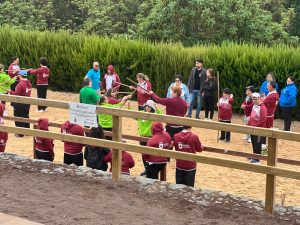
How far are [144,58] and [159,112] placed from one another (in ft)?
31.1

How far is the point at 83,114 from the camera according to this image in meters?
8.52

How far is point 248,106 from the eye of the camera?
1405cm

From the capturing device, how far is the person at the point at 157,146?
358 inches

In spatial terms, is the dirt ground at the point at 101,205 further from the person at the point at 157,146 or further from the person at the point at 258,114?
the person at the point at 258,114

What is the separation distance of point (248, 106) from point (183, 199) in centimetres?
665

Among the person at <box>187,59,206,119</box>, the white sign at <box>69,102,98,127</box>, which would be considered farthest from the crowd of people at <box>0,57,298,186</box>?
the white sign at <box>69,102,98,127</box>

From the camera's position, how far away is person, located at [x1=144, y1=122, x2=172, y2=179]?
9102 millimetres

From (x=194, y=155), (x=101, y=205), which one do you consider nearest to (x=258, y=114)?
(x=194, y=155)

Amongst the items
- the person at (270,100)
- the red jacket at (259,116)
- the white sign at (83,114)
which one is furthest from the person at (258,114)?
the white sign at (83,114)

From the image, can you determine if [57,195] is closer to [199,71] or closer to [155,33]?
[199,71]

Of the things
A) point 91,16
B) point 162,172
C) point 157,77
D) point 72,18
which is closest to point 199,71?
point 157,77

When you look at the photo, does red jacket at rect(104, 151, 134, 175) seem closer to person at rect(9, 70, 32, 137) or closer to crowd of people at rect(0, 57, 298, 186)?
crowd of people at rect(0, 57, 298, 186)

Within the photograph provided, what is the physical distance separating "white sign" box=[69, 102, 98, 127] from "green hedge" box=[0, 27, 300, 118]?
10.5m

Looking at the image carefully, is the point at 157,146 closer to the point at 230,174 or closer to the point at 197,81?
the point at 230,174
